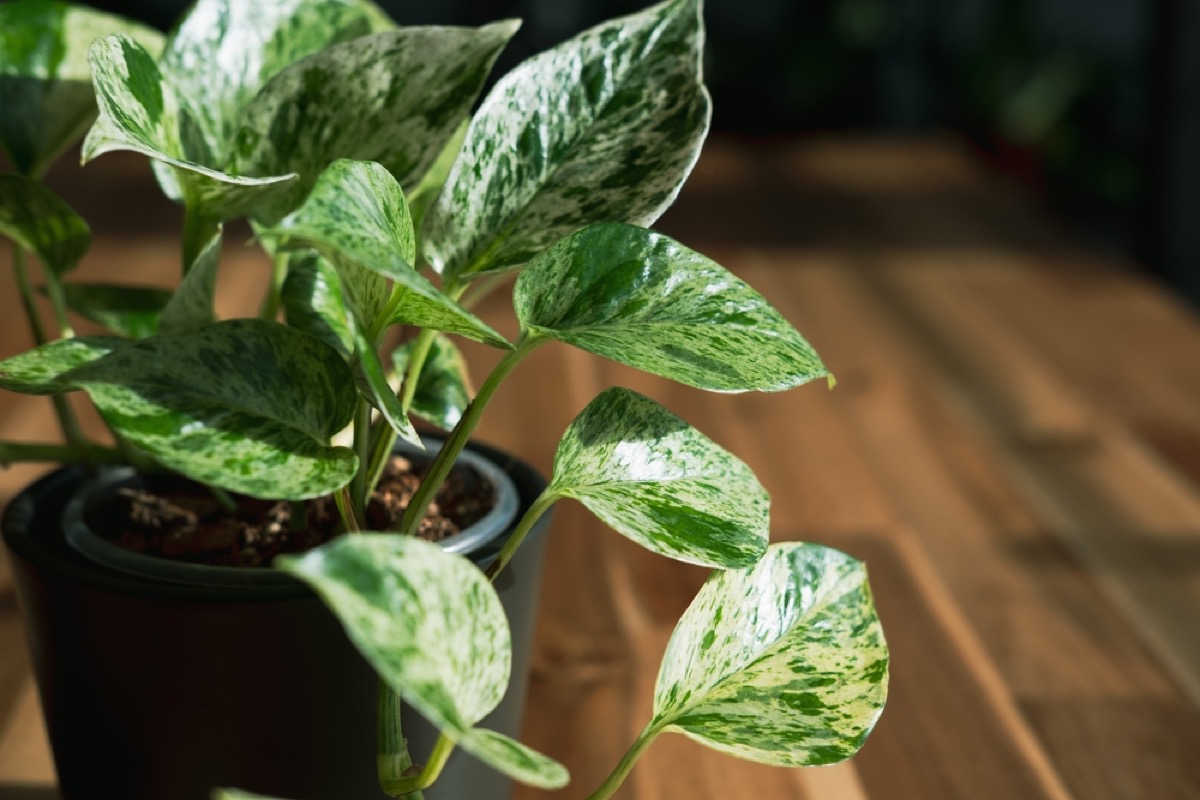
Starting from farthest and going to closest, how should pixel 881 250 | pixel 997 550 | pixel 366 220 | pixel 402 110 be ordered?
1. pixel 881 250
2. pixel 997 550
3. pixel 402 110
4. pixel 366 220

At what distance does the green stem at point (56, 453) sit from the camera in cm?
47

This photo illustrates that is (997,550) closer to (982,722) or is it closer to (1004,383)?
(982,722)

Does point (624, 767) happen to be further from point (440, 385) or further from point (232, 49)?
point (232, 49)

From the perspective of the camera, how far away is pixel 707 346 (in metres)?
0.33

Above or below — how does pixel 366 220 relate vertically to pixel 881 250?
above

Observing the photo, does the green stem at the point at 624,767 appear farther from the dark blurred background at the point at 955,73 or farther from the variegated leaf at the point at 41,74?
the dark blurred background at the point at 955,73

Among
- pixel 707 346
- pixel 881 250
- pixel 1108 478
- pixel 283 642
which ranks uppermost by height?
pixel 707 346

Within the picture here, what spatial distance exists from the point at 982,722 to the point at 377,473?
0.39 m

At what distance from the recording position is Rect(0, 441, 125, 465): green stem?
0.47 metres

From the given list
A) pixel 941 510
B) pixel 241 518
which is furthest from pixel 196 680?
pixel 941 510

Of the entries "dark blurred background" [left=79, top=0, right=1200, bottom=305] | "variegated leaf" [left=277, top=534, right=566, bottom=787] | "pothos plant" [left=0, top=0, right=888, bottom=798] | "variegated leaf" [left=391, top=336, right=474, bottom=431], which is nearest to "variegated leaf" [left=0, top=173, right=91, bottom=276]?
"pothos plant" [left=0, top=0, right=888, bottom=798]

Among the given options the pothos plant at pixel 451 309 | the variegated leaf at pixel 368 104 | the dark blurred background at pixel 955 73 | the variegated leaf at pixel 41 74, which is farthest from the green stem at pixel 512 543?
the dark blurred background at pixel 955 73

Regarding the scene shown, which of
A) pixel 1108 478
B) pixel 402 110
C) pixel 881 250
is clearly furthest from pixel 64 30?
pixel 881 250

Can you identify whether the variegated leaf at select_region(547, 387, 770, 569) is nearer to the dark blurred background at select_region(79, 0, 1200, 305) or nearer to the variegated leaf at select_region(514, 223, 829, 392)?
the variegated leaf at select_region(514, 223, 829, 392)
